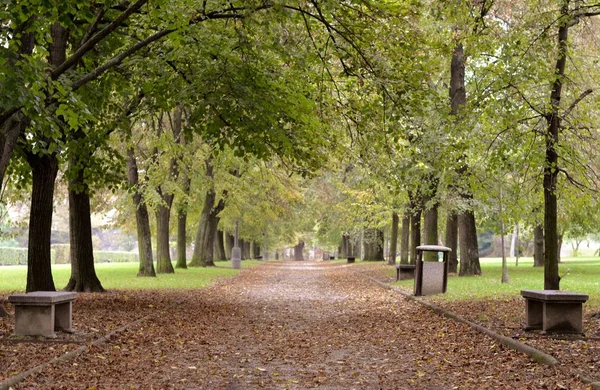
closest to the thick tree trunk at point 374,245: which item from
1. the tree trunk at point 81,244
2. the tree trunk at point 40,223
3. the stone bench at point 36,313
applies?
the tree trunk at point 81,244

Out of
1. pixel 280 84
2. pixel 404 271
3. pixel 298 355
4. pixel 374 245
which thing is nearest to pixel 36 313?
pixel 298 355

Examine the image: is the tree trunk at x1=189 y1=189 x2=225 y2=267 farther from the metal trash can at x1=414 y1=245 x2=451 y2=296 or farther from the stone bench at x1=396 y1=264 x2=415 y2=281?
the metal trash can at x1=414 y1=245 x2=451 y2=296

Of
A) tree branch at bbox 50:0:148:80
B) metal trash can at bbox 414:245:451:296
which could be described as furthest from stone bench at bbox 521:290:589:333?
metal trash can at bbox 414:245:451:296

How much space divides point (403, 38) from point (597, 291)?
966 centimetres

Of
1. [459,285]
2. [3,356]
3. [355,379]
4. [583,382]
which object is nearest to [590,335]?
[583,382]

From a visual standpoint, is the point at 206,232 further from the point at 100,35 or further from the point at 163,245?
the point at 100,35

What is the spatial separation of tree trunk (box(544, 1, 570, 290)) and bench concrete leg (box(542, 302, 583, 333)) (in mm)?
2626

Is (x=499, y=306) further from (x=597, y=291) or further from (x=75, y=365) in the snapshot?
(x=75, y=365)

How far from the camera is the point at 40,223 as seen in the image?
629 inches

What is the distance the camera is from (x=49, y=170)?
16.3 meters

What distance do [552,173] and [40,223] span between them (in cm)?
1054

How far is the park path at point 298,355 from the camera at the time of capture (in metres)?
7.85

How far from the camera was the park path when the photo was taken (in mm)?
7848

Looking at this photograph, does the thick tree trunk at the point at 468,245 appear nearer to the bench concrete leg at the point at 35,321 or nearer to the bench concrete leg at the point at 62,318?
the bench concrete leg at the point at 62,318
